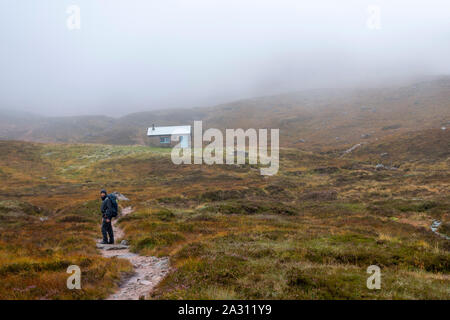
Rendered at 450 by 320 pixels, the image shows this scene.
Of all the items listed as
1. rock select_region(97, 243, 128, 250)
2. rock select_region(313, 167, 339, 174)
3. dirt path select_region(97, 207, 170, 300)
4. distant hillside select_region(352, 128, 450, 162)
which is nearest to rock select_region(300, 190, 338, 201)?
rock select_region(313, 167, 339, 174)

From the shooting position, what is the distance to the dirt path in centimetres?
821

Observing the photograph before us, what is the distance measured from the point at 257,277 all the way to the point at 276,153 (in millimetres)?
75265

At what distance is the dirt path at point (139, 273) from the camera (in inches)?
323

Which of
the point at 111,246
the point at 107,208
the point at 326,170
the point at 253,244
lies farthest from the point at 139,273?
the point at 326,170

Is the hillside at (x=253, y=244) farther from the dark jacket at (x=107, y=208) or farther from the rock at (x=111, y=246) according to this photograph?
the dark jacket at (x=107, y=208)

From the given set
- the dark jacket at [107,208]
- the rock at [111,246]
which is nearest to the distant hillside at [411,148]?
the rock at [111,246]

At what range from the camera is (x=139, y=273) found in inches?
414

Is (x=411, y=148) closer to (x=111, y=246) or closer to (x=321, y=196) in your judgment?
(x=321, y=196)

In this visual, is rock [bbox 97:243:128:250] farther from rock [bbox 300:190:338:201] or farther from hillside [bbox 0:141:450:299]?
rock [bbox 300:190:338:201]

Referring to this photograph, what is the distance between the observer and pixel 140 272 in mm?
10648
